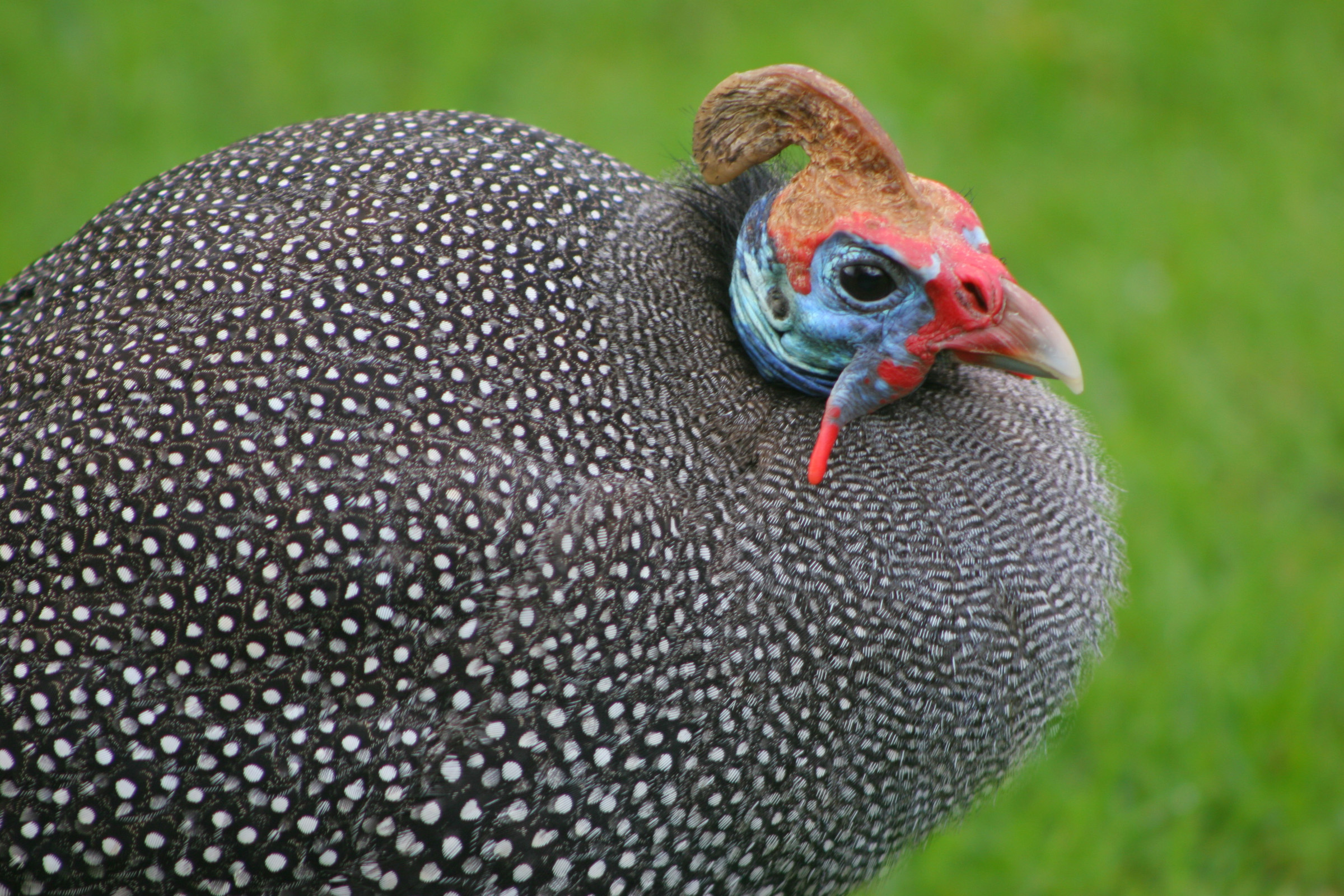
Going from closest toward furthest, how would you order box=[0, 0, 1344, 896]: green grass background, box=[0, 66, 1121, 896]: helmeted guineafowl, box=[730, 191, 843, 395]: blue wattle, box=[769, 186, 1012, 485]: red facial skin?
box=[0, 66, 1121, 896]: helmeted guineafowl, box=[769, 186, 1012, 485]: red facial skin, box=[730, 191, 843, 395]: blue wattle, box=[0, 0, 1344, 896]: green grass background

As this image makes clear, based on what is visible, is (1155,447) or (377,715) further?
(1155,447)

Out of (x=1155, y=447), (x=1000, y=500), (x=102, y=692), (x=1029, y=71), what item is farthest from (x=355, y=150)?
(x=1029, y=71)

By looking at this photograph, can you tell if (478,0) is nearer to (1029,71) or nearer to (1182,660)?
(1029,71)

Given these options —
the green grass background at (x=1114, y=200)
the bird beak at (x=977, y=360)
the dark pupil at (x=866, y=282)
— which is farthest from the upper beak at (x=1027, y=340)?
the green grass background at (x=1114, y=200)

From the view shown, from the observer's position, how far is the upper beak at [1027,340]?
1.90m

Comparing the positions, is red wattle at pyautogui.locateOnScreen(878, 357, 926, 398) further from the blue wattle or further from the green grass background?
the green grass background

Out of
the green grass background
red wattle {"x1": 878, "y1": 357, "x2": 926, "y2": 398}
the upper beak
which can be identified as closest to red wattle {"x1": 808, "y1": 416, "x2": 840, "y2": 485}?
red wattle {"x1": 878, "y1": 357, "x2": 926, "y2": 398}

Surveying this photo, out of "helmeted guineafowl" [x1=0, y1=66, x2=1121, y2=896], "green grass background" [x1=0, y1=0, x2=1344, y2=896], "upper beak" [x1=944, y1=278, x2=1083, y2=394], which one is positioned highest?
"upper beak" [x1=944, y1=278, x2=1083, y2=394]

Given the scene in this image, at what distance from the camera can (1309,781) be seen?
321 cm

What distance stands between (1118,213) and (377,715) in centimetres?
456

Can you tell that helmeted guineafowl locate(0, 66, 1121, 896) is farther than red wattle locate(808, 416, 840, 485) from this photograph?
No

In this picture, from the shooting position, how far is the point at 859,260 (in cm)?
189

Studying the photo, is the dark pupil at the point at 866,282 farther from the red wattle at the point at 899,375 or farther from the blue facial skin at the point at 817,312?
the red wattle at the point at 899,375

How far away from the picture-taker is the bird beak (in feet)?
6.23
